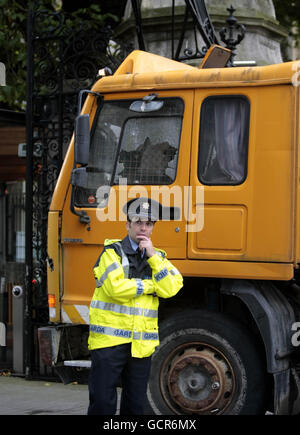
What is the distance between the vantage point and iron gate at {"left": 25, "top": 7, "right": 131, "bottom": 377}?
8859 mm

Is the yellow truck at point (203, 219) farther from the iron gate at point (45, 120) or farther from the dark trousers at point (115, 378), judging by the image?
the iron gate at point (45, 120)

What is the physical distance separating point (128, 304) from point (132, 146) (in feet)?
6.14

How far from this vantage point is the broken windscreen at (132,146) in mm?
6348

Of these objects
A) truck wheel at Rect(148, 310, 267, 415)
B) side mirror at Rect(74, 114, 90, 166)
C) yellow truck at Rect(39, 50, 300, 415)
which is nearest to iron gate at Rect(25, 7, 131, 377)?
yellow truck at Rect(39, 50, 300, 415)

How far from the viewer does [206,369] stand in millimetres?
6016

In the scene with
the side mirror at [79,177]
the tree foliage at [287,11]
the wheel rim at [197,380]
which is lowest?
the wheel rim at [197,380]

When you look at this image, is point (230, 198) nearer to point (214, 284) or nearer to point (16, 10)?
point (214, 284)

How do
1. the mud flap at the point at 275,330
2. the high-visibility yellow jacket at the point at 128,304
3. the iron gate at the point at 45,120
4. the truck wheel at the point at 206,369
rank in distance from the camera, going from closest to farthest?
the high-visibility yellow jacket at the point at 128,304 → the mud flap at the point at 275,330 → the truck wheel at the point at 206,369 → the iron gate at the point at 45,120

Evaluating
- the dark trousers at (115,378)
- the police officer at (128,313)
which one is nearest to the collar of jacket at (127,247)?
the police officer at (128,313)

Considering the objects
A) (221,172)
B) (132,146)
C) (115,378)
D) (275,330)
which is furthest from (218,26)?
(115,378)

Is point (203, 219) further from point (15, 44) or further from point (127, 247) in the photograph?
point (15, 44)

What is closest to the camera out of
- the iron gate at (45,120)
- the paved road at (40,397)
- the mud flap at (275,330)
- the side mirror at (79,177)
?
the mud flap at (275,330)

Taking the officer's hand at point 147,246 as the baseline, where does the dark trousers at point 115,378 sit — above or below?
below

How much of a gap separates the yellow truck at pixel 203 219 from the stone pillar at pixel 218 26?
432 centimetres
